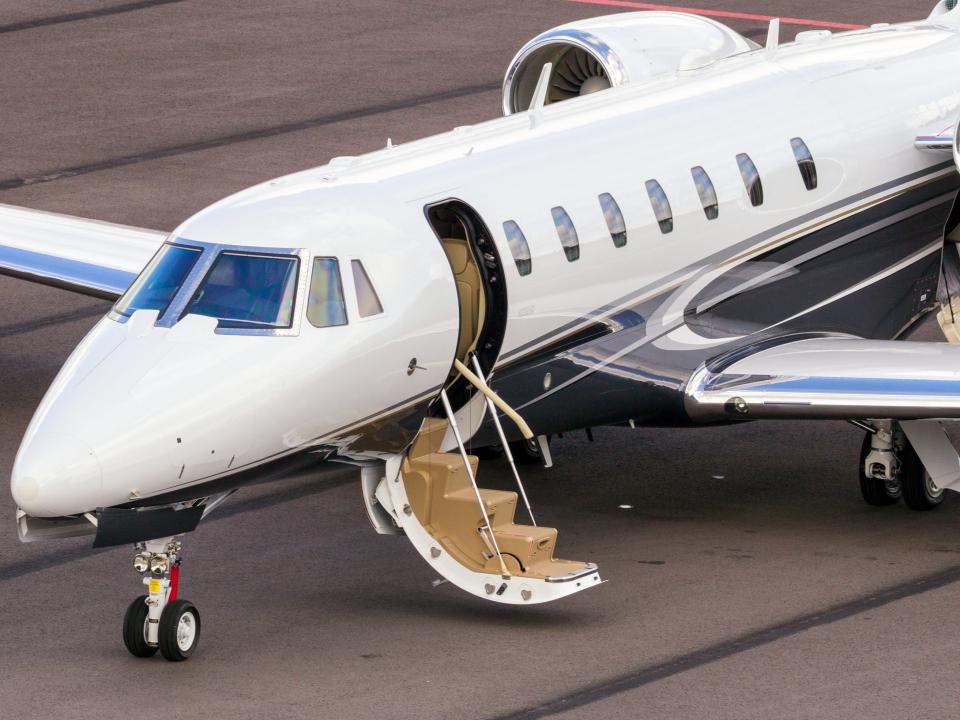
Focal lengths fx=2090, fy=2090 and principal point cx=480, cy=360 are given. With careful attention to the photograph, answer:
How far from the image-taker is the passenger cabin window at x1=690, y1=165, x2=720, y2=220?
17094 mm

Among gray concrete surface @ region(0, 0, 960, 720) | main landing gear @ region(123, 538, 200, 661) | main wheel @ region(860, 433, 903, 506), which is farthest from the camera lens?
main wheel @ region(860, 433, 903, 506)

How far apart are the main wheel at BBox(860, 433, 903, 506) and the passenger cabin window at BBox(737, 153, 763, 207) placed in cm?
220

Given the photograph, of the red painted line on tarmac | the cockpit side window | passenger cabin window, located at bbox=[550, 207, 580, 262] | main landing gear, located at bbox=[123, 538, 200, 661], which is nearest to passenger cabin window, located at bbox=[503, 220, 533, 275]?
passenger cabin window, located at bbox=[550, 207, 580, 262]

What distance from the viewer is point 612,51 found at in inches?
789

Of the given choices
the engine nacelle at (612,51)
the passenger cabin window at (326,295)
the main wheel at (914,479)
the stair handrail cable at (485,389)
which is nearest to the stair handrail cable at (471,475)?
the stair handrail cable at (485,389)

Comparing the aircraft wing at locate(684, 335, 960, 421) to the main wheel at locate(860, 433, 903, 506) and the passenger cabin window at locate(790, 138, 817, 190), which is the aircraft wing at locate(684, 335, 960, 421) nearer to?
the main wheel at locate(860, 433, 903, 506)

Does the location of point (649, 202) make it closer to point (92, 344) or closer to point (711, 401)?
point (711, 401)

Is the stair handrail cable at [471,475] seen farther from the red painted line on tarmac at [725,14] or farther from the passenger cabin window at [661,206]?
the red painted line on tarmac at [725,14]

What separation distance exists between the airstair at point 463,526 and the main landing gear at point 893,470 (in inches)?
135

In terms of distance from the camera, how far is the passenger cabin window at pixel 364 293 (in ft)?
47.5

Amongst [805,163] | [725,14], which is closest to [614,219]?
[805,163]

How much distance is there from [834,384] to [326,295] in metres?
4.19

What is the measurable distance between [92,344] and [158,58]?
20.4m

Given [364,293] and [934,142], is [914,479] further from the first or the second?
[364,293]
